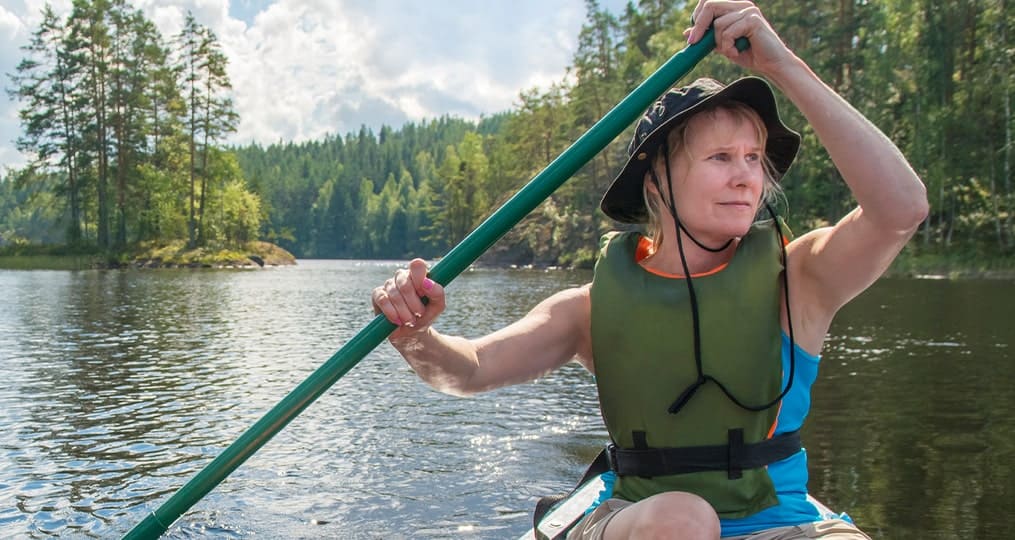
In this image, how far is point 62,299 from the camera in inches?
891

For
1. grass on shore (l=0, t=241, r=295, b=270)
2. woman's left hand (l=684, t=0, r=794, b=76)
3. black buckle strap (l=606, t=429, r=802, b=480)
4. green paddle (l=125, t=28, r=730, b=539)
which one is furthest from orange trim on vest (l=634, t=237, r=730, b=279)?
grass on shore (l=0, t=241, r=295, b=270)

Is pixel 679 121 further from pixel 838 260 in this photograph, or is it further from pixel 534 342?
pixel 534 342

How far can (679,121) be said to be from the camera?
7.27 ft

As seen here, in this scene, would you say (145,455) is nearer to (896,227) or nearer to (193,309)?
(896,227)

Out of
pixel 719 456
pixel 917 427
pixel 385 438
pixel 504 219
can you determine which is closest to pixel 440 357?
pixel 504 219

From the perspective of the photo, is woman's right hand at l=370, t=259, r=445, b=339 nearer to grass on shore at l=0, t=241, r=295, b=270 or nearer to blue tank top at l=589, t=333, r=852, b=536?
blue tank top at l=589, t=333, r=852, b=536

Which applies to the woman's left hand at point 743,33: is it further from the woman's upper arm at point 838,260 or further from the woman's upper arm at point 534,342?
the woman's upper arm at point 534,342

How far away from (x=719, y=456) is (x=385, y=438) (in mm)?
5667

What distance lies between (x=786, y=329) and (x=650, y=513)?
0.65 metres

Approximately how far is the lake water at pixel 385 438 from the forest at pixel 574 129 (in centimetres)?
1557

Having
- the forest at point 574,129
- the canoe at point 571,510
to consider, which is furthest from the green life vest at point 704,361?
the forest at point 574,129

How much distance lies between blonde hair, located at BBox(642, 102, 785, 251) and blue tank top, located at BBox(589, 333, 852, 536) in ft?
1.37

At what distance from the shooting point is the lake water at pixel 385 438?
522 centimetres

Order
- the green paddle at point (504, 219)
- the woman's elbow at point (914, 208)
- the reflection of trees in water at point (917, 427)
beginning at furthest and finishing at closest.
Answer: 1. the reflection of trees in water at point (917, 427)
2. the green paddle at point (504, 219)
3. the woman's elbow at point (914, 208)
